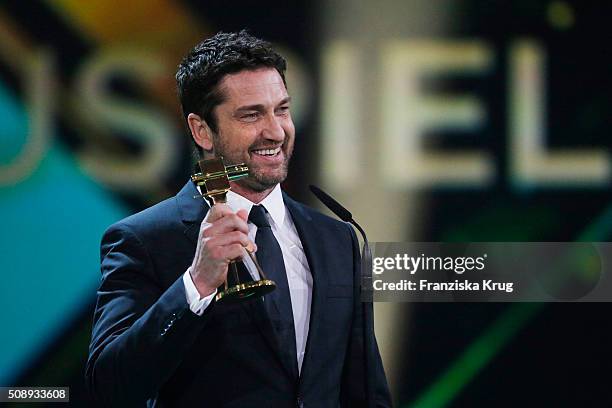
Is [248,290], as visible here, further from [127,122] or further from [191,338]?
[127,122]

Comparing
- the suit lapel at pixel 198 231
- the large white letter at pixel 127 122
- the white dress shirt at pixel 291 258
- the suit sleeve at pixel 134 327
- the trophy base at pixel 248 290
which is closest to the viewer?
the trophy base at pixel 248 290

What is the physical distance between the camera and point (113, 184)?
3.67m

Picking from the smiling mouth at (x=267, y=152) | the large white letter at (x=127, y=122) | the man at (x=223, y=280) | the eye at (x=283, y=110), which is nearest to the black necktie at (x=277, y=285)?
the man at (x=223, y=280)

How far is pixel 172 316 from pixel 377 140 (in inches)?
79.0

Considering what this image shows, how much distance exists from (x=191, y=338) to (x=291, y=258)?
0.55 m

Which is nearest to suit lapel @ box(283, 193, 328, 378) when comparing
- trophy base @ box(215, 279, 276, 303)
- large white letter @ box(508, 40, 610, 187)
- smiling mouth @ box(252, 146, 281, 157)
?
smiling mouth @ box(252, 146, 281, 157)

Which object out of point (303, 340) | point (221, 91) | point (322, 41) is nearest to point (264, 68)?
point (221, 91)

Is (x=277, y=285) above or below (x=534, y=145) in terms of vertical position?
below

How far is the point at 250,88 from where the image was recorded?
2287 millimetres

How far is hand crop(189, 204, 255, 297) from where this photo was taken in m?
1.75

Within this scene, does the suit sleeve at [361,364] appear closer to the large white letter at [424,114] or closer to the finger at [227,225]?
the finger at [227,225]

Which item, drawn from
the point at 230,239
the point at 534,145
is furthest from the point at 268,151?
the point at 534,145

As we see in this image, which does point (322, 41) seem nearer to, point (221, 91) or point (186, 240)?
point (221, 91)

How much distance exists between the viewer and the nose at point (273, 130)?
2273mm
